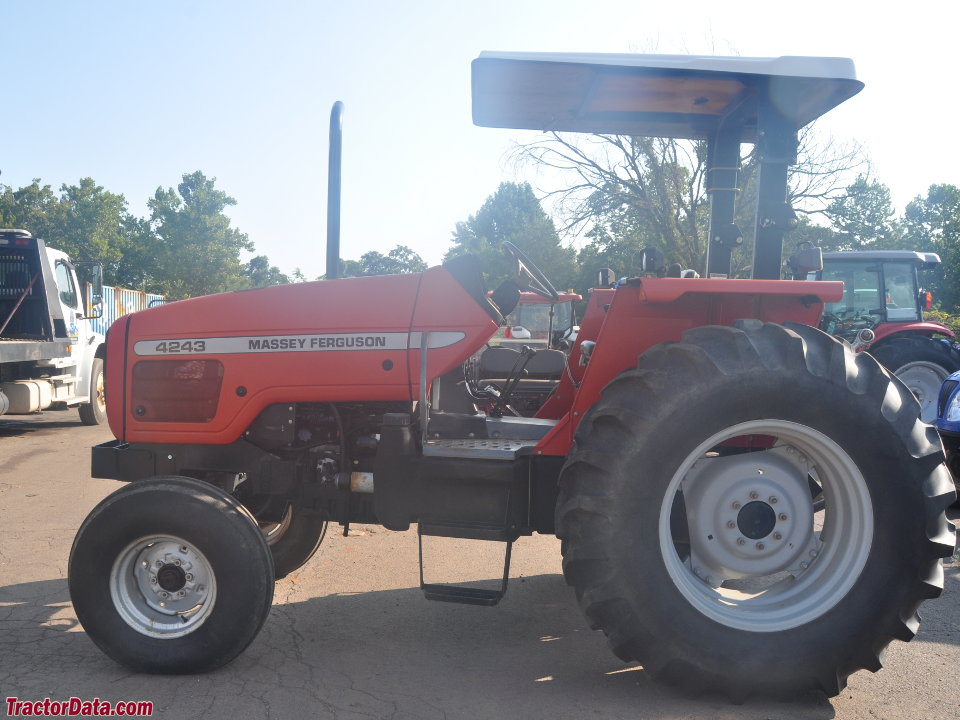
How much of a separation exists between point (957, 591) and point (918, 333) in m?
7.67

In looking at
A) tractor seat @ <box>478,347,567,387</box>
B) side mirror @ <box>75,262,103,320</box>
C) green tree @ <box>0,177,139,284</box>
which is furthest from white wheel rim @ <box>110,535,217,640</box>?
green tree @ <box>0,177,139,284</box>

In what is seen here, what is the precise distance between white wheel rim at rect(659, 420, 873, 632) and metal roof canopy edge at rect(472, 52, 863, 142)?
4.45 feet

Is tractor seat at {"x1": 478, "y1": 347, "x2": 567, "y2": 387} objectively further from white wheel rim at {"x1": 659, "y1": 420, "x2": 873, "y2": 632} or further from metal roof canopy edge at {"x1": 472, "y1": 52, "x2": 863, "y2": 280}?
white wheel rim at {"x1": 659, "y1": 420, "x2": 873, "y2": 632}

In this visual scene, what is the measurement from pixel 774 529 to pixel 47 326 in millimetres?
10185

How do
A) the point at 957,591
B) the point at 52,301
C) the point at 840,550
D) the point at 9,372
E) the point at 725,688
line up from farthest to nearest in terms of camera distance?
the point at 52,301, the point at 9,372, the point at 957,591, the point at 840,550, the point at 725,688

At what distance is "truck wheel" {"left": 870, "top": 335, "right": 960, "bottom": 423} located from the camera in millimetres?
10047

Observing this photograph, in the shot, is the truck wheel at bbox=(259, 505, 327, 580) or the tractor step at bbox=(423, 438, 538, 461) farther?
the truck wheel at bbox=(259, 505, 327, 580)

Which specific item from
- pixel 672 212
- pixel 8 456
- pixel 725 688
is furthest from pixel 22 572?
pixel 672 212

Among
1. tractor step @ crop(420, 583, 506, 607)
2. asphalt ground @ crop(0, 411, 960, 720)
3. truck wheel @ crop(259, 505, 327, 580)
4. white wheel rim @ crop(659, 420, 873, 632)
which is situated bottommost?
asphalt ground @ crop(0, 411, 960, 720)

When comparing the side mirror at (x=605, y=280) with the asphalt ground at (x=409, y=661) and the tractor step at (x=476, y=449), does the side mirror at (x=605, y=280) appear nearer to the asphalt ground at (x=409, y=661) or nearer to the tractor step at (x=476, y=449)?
the asphalt ground at (x=409, y=661)

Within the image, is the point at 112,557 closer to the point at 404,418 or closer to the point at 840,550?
the point at 404,418

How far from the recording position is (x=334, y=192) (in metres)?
4.05

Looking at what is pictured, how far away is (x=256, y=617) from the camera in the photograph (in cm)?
295

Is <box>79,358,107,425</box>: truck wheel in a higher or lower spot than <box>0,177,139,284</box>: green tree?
lower
